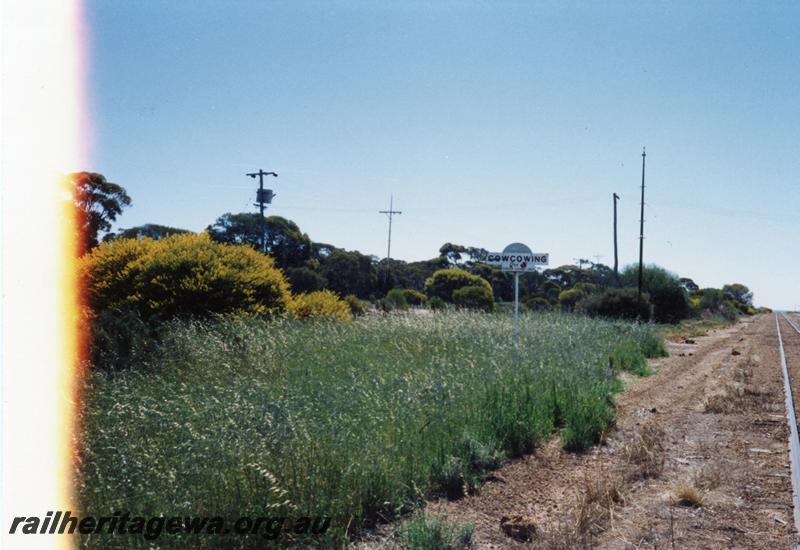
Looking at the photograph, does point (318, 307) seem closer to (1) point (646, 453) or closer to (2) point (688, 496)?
(1) point (646, 453)

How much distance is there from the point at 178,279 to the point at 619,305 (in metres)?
26.7

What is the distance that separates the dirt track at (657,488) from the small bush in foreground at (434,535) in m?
0.17

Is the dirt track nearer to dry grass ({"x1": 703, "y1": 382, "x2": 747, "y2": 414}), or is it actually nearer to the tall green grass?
dry grass ({"x1": 703, "y1": 382, "x2": 747, "y2": 414})

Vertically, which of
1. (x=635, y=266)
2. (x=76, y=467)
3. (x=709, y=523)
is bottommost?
(x=709, y=523)

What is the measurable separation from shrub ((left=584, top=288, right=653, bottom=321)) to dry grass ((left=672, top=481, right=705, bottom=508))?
2956cm

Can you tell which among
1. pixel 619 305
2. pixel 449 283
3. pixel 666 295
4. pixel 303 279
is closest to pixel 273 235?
pixel 303 279

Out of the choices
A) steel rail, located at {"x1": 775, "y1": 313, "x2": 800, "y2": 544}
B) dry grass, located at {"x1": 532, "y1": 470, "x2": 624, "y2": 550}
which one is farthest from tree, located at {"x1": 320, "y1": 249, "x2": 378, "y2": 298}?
dry grass, located at {"x1": 532, "y1": 470, "x2": 624, "y2": 550}

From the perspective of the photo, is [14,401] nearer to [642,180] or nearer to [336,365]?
[336,365]

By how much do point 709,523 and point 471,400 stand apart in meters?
3.15

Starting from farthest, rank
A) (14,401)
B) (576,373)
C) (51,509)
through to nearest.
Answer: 1. (576,373)
2. (14,401)
3. (51,509)

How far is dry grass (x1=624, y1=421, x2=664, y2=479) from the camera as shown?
638 centimetres

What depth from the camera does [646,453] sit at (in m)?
6.91

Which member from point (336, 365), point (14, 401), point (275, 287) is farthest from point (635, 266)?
point (14, 401)

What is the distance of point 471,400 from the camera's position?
7.69 m
